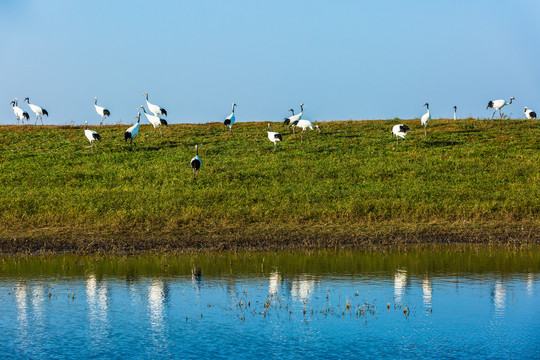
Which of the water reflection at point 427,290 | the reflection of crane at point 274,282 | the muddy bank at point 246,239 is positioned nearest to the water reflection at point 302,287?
the reflection of crane at point 274,282

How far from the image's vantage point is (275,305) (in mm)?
15828

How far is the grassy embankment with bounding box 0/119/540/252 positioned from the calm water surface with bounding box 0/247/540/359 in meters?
2.98

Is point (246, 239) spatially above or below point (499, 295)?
above

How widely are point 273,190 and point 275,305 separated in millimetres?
15425

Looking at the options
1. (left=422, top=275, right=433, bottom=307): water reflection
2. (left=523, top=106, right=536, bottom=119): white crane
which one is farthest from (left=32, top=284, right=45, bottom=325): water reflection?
(left=523, top=106, right=536, bottom=119): white crane

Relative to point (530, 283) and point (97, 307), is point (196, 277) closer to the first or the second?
point (97, 307)

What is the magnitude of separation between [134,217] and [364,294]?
1247 centimetres

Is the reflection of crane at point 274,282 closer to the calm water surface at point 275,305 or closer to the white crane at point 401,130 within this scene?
the calm water surface at point 275,305

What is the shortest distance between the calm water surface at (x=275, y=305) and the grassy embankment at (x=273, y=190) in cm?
298

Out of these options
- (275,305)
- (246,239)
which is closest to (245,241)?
(246,239)

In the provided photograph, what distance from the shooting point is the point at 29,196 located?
3036 centimetres

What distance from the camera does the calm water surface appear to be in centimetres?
1274

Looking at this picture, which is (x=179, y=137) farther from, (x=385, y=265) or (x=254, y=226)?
(x=385, y=265)

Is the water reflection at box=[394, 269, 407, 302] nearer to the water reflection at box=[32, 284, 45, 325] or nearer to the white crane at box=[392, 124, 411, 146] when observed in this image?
the water reflection at box=[32, 284, 45, 325]
